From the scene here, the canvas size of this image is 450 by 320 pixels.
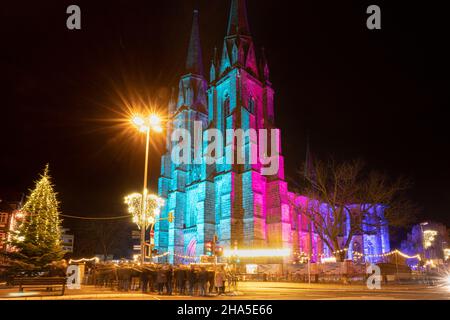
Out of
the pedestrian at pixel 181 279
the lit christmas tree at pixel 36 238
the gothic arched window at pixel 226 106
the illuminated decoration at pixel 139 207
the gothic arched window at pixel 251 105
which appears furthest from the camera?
the gothic arched window at pixel 226 106

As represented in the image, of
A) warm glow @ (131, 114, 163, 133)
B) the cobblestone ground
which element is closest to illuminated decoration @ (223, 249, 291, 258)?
warm glow @ (131, 114, 163, 133)

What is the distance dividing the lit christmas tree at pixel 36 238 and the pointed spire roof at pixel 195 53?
41.2 metres

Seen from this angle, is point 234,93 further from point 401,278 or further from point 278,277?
point 401,278

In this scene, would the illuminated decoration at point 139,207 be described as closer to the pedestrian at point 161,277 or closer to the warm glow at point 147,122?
the warm glow at point 147,122

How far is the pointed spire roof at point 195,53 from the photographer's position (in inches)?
2366

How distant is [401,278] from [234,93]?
2828cm

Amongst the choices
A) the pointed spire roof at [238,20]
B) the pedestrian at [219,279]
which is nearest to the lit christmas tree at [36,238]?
the pedestrian at [219,279]

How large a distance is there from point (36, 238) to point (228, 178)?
79.0 ft

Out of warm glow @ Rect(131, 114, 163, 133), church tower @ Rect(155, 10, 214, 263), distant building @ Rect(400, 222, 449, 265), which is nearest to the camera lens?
warm glow @ Rect(131, 114, 163, 133)

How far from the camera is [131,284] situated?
1655cm

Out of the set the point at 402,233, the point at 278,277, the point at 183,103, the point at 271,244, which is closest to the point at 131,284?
the point at 278,277

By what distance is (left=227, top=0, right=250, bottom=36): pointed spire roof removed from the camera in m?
52.2

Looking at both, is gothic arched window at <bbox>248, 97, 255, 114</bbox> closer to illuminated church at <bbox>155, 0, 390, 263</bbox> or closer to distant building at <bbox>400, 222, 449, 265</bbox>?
illuminated church at <bbox>155, 0, 390, 263</bbox>

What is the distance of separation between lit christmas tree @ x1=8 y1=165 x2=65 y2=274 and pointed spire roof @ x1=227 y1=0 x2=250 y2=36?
1509 inches
